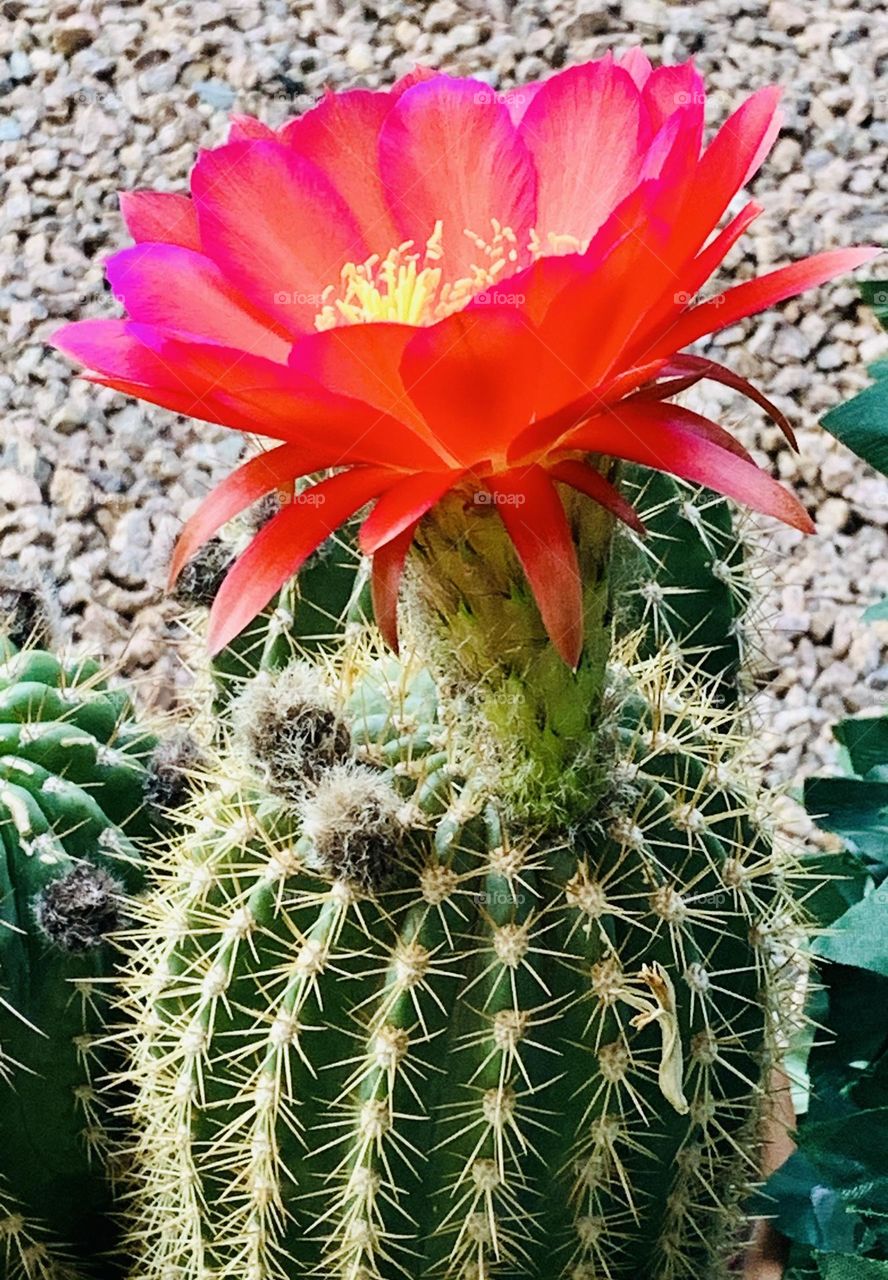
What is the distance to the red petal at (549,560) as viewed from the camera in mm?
486

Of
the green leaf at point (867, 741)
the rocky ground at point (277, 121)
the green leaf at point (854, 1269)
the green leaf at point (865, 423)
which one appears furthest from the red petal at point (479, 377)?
the rocky ground at point (277, 121)

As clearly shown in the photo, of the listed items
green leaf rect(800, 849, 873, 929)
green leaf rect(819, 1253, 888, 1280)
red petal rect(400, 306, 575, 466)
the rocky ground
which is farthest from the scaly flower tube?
the rocky ground

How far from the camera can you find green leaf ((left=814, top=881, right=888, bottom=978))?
0.74m

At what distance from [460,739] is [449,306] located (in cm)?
19

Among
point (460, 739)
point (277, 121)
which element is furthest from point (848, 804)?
point (277, 121)

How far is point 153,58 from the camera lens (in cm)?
208

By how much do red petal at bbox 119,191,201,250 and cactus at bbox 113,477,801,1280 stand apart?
0.55 feet

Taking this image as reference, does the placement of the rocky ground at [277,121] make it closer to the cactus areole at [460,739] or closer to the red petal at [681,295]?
the cactus areole at [460,739]

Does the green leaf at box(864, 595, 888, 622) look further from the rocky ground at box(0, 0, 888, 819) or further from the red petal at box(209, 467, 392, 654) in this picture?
the rocky ground at box(0, 0, 888, 819)

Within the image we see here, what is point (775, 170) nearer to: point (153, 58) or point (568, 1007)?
point (153, 58)

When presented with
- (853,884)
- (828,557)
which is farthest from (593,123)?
(828,557)

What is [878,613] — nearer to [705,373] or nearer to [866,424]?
[866,424]

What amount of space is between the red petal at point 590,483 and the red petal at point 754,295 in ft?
0.15

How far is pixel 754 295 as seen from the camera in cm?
50
